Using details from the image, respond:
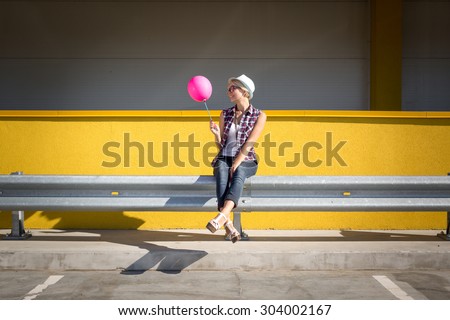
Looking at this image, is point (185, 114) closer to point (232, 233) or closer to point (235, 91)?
point (235, 91)

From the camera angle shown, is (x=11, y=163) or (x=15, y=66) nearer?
(x=11, y=163)

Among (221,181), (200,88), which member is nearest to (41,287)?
(221,181)

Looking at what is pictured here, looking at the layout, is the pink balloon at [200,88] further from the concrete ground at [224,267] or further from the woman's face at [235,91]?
the concrete ground at [224,267]

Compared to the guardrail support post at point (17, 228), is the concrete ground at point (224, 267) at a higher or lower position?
lower

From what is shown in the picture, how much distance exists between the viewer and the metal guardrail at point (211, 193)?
18.9ft

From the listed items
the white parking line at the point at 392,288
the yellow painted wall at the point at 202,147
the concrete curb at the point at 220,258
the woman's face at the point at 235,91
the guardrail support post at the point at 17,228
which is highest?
the woman's face at the point at 235,91

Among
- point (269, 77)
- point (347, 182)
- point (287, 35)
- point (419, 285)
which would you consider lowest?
point (419, 285)

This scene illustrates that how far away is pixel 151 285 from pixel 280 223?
80.9 inches

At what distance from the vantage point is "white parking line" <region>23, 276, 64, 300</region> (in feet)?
14.9

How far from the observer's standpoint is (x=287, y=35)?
11789 millimetres

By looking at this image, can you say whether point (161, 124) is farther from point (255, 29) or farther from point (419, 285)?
point (255, 29)

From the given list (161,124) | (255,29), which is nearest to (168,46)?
(255,29)

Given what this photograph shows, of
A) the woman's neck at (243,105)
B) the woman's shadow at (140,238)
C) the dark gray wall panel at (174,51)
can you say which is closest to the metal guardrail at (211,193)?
the woman's shadow at (140,238)

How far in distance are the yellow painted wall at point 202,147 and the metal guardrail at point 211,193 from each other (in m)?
0.66
